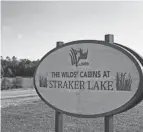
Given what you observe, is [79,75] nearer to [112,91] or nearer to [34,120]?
[112,91]

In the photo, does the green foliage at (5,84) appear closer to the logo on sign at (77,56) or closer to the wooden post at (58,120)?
the wooden post at (58,120)

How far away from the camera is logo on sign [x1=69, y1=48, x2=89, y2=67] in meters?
3.95

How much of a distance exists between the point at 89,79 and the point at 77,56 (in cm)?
41

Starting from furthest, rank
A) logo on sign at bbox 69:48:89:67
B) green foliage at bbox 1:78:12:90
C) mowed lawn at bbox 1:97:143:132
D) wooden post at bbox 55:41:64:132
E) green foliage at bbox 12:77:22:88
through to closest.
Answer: green foliage at bbox 12:77:22:88, green foliage at bbox 1:78:12:90, mowed lawn at bbox 1:97:143:132, wooden post at bbox 55:41:64:132, logo on sign at bbox 69:48:89:67

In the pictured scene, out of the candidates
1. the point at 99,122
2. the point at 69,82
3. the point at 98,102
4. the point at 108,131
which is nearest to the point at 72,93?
the point at 69,82

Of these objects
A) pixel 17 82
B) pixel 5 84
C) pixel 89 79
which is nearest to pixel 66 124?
pixel 89 79

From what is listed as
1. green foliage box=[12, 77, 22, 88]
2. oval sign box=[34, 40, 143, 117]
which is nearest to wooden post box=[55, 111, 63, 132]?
oval sign box=[34, 40, 143, 117]

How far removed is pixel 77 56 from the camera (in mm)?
4004

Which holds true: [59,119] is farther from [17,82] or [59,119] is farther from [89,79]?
[17,82]

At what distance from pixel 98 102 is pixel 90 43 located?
34.6 inches

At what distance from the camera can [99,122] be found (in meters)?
7.34

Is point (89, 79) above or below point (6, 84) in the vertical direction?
above

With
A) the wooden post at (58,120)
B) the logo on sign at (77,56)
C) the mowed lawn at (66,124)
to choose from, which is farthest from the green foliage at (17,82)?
the logo on sign at (77,56)

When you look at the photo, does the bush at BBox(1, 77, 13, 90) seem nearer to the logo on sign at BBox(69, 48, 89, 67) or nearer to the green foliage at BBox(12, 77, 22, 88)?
the green foliage at BBox(12, 77, 22, 88)
